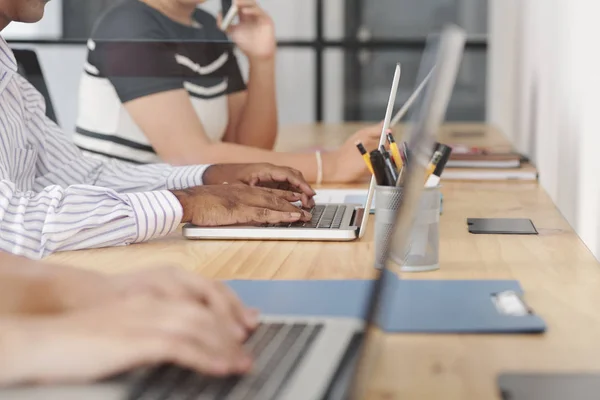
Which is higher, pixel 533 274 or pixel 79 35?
pixel 79 35

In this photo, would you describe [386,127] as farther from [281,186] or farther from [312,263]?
[281,186]

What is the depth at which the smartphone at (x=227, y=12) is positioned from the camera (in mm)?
2811

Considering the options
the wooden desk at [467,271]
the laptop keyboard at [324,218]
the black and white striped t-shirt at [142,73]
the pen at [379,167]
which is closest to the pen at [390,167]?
the pen at [379,167]

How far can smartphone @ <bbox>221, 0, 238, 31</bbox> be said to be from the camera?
2.81 m

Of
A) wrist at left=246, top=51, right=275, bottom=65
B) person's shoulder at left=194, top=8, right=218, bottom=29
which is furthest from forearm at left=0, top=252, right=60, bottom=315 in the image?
person's shoulder at left=194, top=8, right=218, bottom=29

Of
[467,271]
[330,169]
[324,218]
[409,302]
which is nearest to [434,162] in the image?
[467,271]

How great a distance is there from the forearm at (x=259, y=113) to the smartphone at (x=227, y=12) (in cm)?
25

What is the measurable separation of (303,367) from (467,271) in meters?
0.48

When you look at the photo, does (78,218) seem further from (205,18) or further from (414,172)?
(205,18)

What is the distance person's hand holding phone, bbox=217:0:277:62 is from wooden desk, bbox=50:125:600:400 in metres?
1.00

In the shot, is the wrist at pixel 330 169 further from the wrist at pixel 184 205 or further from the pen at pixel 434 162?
the pen at pixel 434 162

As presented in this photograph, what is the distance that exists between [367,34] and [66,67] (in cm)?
161

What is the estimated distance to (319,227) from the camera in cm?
142

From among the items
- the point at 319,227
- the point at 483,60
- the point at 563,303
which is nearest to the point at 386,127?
the point at 319,227
